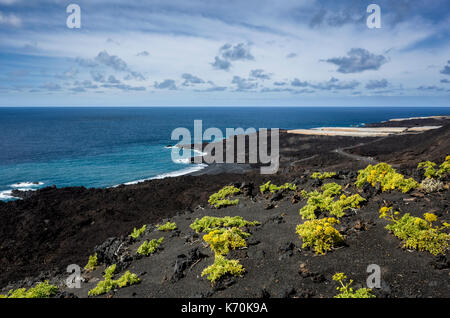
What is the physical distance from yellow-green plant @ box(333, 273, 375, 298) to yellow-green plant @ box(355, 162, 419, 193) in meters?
7.51

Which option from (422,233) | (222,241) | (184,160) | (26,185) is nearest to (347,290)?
(422,233)

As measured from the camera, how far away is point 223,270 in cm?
977

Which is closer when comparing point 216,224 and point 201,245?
point 201,245

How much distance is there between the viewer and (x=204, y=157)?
6450cm

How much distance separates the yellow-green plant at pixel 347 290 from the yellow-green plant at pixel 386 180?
7.51 m

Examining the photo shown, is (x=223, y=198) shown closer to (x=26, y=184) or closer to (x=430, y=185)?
(x=430, y=185)

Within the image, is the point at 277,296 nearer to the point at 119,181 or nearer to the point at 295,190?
the point at 295,190

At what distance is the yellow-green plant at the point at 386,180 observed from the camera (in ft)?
45.8

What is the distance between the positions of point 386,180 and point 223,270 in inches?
391

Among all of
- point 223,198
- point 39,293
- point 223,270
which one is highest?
point 223,270

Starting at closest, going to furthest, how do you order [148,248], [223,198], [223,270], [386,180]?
[223,270]
[148,248]
[386,180]
[223,198]

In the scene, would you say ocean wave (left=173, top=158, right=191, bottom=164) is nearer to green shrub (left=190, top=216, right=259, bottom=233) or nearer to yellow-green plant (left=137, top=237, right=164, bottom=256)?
green shrub (left=190, top=216, right=259, bottom=233)

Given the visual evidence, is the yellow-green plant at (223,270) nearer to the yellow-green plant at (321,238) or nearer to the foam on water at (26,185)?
the yellow-green plant at (321,238)
